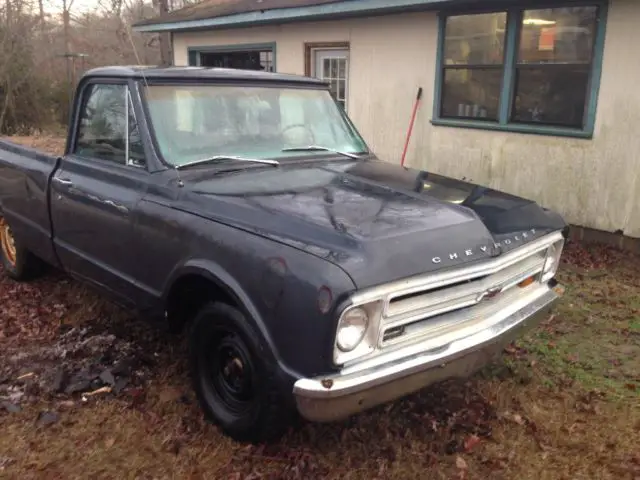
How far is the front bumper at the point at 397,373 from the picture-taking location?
245 centimetres

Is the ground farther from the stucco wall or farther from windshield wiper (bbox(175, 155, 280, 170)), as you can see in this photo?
the stucco wall

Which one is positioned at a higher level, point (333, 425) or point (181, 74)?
point (181, 74)

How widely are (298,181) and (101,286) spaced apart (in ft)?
5.09

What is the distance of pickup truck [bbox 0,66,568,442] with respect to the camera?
252cm

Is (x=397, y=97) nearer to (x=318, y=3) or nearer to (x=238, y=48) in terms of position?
(x=318, y=3)

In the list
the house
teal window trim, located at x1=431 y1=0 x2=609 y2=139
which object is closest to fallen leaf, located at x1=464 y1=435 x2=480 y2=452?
the house

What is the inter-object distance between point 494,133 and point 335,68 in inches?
144

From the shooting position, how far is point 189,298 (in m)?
3.31

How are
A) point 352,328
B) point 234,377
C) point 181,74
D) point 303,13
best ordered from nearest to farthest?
point 352,328 → point 234,377 → point 181,74 → point 303,13

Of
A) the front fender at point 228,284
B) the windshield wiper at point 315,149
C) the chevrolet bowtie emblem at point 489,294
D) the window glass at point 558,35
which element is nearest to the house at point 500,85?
the window glass at point 558,35

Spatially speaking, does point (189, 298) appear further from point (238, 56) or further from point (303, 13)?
point (238, 56)

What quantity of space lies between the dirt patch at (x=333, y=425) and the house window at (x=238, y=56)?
8280 millimetres

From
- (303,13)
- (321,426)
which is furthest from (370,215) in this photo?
(303,13)

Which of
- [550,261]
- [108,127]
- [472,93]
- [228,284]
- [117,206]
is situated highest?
[472,93]
